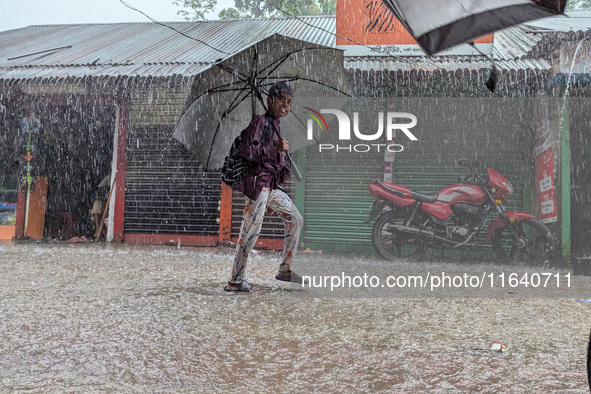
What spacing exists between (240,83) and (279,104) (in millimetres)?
830

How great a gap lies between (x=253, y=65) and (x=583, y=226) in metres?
6.15

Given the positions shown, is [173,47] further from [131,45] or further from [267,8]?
[267,8]

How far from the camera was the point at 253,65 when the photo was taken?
438 cm

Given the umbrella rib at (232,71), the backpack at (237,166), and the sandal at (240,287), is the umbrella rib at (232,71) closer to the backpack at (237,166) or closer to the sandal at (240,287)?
the backpack at (237,166)

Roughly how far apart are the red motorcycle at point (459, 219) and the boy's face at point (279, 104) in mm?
3214

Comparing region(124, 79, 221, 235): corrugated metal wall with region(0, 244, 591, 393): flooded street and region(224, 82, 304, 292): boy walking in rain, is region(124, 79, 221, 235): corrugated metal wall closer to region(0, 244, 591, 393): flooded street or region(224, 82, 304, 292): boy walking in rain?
region(0, 244, 591, 393): flooded street

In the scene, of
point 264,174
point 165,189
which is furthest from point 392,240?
point 165,189

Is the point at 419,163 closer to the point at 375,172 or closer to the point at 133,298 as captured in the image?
the point at 375,172

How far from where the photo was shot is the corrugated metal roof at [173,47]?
6562 millimetres

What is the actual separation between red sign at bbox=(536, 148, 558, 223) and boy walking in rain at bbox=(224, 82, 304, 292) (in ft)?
13.8

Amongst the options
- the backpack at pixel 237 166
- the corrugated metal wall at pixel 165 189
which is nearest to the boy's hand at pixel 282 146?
the backpack at pixel 237 166

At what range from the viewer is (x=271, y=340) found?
267 cm

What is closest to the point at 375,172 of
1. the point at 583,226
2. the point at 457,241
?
the point at 457,241

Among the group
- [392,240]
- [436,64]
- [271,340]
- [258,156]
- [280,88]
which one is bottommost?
[271,340]
